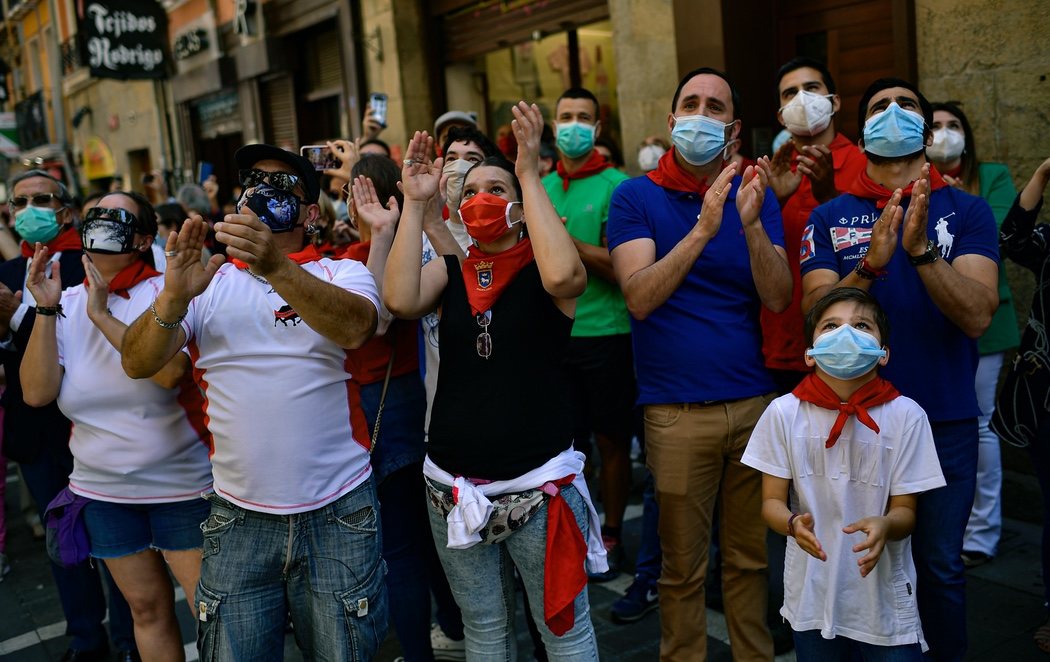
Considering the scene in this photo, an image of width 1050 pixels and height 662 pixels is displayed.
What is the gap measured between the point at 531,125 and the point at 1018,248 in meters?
1.97

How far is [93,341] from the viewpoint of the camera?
10.6ft

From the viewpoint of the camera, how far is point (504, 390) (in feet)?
9.12

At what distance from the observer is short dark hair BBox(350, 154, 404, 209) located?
11.5ft

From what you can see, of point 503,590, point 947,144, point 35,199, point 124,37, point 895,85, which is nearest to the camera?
point 503,590

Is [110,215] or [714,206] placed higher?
[110,215]

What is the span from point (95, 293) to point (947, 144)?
11.8ft

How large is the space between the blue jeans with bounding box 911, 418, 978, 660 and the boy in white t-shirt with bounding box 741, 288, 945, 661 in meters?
0.21

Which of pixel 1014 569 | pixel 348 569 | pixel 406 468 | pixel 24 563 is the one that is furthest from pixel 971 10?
pixel 24 563

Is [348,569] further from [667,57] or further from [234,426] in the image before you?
[667,57]

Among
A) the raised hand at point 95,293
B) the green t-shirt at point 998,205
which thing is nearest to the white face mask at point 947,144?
the green t-shirt at point 998,205

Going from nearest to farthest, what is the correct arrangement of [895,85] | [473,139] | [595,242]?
[895,85], [473,139], [595,242]

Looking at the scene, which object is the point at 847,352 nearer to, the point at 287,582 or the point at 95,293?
the point at 287,582

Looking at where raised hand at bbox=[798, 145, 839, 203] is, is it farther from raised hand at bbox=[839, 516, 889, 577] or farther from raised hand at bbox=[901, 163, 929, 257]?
raised hand at bbox=[839, 516, 889, 577]

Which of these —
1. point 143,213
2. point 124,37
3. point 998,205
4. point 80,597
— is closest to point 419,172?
point 143,213
